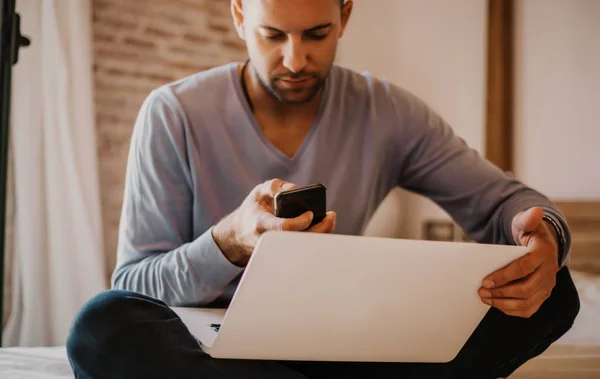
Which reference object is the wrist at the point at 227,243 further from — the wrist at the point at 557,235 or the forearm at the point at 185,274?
the wrist at the point at 557,235

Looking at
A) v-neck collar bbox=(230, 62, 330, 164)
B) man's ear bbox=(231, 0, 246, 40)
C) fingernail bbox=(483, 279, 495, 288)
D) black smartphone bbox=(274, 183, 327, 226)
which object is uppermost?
man's ear bbox=(231, 0, 246, 40)

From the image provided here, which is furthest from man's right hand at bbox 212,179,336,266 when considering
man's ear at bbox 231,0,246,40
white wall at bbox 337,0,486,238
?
white wall at bbox 337,0,486,238

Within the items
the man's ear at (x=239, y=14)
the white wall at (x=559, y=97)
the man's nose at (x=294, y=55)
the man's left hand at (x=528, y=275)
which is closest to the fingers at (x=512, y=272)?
the man's left hand at (x=528, y=275)

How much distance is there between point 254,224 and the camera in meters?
0.72

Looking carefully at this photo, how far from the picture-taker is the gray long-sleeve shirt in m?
1.04

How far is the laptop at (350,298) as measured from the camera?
0.63m

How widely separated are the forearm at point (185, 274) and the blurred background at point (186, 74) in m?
1.16

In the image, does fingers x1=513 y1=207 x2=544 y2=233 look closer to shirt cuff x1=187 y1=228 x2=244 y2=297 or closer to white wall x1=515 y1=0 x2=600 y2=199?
shirt cuff x1=187 y1=228 x2=244 y2=297

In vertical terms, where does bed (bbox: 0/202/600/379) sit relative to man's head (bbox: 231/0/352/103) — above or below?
below

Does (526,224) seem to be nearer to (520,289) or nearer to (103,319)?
(520,289)

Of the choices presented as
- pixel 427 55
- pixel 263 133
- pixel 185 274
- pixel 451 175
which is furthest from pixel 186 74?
pixel 185 274

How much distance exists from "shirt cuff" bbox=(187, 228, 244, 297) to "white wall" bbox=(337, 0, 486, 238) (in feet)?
6.09

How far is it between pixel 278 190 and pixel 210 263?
20 cm

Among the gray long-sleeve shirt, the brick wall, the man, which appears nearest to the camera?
the man
